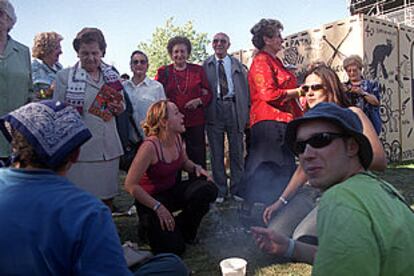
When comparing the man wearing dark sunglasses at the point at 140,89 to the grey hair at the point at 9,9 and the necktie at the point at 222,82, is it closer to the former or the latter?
the necktie at the point at 222,82

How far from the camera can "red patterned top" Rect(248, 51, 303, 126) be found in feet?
14.6

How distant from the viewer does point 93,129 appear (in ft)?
13.0

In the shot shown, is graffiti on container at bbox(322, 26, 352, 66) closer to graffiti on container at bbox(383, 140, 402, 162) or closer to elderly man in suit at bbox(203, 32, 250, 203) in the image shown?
graffiti on container at bbox(383, 140, 402, 162)

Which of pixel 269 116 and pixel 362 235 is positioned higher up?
pixel 269 116

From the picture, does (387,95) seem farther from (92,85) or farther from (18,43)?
(18,43)

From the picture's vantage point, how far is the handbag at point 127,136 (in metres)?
4.50

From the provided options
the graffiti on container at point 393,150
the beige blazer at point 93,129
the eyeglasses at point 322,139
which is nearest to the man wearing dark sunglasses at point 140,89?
the beige blazer at point 93,129

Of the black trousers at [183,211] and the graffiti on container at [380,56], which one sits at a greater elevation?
the graffiti on container at [380,56]

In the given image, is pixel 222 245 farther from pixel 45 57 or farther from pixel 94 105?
pixel 45 57

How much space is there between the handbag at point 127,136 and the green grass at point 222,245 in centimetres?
75

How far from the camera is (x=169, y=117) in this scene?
397 centimetres

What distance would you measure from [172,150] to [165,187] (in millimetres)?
376

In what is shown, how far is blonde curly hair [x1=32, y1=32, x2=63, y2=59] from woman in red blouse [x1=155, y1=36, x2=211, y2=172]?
147cm

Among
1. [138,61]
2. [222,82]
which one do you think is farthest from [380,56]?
[138,61]
